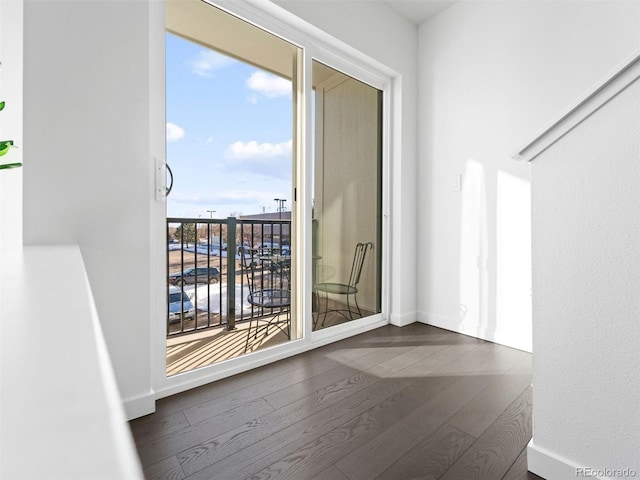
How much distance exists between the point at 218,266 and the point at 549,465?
6.18 feet

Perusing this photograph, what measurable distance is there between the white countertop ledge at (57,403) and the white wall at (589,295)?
1.30 metres

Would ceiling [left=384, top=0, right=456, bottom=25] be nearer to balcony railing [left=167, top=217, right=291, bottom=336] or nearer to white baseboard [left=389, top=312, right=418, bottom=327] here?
balcony railing [left=167, top=217, right=291, bottom=336]

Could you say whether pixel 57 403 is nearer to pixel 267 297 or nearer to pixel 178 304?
pixel 178 304

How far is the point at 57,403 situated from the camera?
0.17 meters

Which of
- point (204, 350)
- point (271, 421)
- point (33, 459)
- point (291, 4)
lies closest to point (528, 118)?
point (291, 4)

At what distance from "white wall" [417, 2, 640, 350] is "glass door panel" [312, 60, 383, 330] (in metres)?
0.45

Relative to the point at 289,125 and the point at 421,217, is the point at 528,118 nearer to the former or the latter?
the point at 421,217

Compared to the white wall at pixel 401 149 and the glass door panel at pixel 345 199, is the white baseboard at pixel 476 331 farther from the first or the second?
the glass door panel at pixel 345 199

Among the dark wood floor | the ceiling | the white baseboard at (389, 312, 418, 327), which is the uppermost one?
the ceiling

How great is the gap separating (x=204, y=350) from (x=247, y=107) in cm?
151

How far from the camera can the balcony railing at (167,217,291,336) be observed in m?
2.04

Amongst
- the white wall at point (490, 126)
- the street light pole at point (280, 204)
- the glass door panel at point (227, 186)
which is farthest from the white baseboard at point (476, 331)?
the street light pole at point (280, 204)

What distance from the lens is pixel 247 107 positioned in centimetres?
213

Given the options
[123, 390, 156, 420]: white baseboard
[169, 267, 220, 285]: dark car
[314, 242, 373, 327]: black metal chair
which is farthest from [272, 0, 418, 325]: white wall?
[123, 390, 156, 420]: white baseboard
